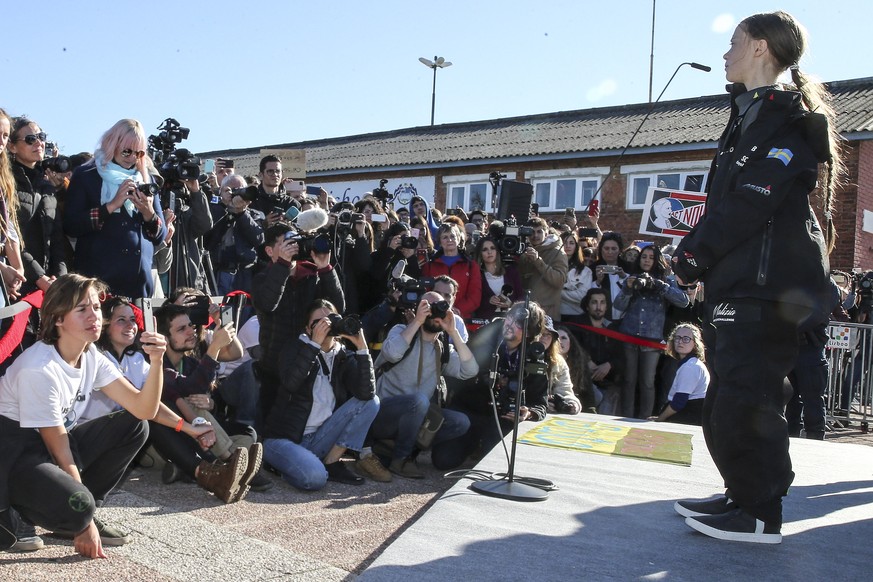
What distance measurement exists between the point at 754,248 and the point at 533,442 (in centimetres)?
231

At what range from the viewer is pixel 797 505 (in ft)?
12.0

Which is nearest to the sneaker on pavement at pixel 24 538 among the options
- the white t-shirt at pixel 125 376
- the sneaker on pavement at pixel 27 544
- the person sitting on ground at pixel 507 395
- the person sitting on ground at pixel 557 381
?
the sneaker on pavement at pixel 27 544

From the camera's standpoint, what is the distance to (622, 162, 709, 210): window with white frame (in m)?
15.5

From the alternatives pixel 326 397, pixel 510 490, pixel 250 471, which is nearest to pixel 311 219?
pixel 326 397

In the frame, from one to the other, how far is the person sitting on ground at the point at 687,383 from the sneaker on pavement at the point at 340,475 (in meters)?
2.80

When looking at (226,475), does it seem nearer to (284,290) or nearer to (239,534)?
(239,534)

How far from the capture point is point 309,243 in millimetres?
5211

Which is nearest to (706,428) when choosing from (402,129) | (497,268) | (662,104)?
(497,268)

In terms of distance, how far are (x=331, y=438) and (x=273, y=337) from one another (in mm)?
747

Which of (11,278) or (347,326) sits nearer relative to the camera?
(11,278)

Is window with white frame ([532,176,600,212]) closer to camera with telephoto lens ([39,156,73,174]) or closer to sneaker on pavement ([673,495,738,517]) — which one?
camera with telephoto lens ([39,156,73,174])

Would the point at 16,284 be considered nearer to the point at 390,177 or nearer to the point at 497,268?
the point at 497,268

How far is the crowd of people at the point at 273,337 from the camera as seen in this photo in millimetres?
3271

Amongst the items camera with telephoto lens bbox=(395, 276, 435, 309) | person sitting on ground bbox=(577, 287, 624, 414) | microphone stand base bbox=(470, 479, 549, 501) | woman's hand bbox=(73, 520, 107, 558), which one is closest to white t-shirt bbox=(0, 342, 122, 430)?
woman's hand bbox=(73, 520, 107, 558)
